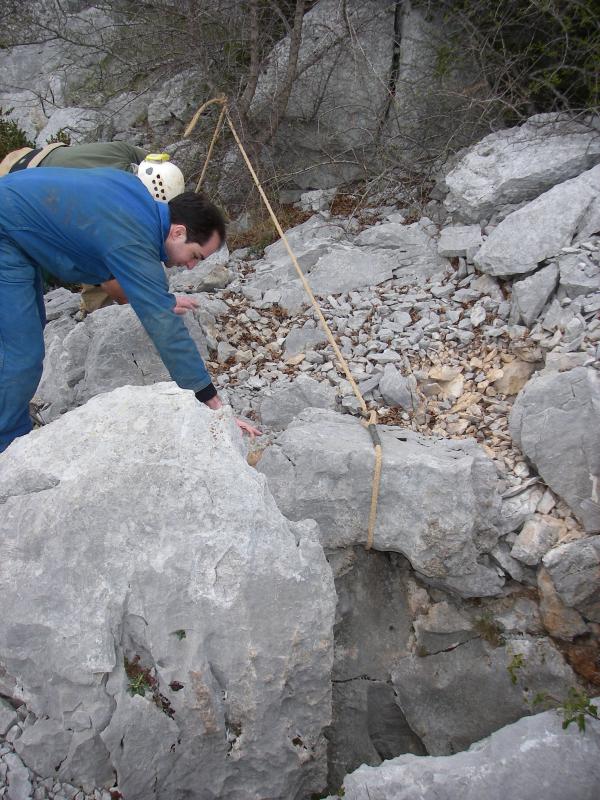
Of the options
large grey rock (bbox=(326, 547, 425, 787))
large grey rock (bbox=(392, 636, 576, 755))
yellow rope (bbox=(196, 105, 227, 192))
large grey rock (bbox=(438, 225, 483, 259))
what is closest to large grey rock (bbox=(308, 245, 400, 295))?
large grey rock (bbox=(438, 225, 483, 259))

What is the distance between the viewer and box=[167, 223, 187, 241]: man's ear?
335 centimetres

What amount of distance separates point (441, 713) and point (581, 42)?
4669 mm

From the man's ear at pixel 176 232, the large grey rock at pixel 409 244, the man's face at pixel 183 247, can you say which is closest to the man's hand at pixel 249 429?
the man's face at pixel 183 247

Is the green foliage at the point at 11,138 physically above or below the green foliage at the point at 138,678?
above

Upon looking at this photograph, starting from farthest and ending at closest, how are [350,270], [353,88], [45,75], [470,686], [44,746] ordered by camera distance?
[45,75] → [353,88] → [350,270] → [470,686] → [44,746]

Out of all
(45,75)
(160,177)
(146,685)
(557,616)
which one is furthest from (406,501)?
(45,75)

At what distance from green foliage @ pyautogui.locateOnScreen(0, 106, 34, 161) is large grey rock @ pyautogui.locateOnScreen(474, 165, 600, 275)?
19.7 feet

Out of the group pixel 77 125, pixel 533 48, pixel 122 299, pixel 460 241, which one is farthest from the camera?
pixel 77 125

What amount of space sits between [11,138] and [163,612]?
23.8 feet

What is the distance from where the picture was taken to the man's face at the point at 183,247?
3.36 meters

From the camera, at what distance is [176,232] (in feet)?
11.0

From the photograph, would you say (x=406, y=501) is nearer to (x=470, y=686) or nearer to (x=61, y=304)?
(x=470, y=686)

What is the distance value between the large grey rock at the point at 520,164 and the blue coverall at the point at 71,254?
2584 mm

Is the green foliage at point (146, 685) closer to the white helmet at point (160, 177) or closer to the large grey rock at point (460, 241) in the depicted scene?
the white helmet at point (160, 177)
